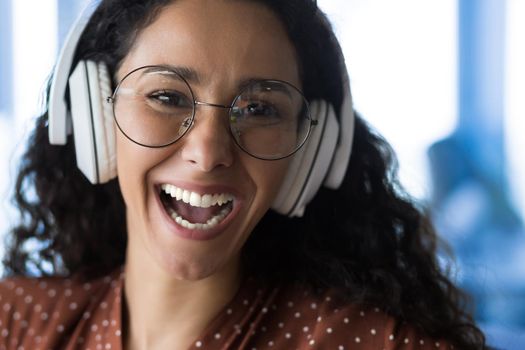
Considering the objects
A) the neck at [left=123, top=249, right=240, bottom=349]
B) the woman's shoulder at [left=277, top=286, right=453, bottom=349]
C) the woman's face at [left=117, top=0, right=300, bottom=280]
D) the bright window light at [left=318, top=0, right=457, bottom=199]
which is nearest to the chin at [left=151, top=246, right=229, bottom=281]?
the woman's face at [left=117, top=0, right=300, bottom=280]

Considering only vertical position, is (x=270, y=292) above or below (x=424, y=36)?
below

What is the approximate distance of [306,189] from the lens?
1364 mm

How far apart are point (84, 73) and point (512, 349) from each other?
1090 millimetres

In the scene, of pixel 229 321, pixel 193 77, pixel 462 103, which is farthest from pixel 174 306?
pixel 462 103

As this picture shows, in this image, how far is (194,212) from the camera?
133cm

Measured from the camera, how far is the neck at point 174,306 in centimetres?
139

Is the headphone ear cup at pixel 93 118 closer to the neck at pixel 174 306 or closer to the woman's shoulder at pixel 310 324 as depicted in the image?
the neck at pixel 174 306

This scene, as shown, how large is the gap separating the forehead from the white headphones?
91mm

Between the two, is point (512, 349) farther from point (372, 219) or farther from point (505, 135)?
point (505, 135)

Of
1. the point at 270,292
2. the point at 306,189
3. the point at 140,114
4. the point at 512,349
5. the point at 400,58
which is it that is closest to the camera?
the point at 140,114

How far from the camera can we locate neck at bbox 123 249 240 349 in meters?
1.39

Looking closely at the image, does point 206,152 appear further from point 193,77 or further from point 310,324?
point 310,324

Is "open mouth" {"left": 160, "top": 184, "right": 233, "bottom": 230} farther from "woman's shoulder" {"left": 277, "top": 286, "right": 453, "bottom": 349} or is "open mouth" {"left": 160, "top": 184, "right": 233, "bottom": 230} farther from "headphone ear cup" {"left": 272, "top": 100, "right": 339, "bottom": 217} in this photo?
"woman's shoulder" {"left": 277, "top": 286, "right": 453, "bottom": 349}

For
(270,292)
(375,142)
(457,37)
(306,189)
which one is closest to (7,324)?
(270,292)
